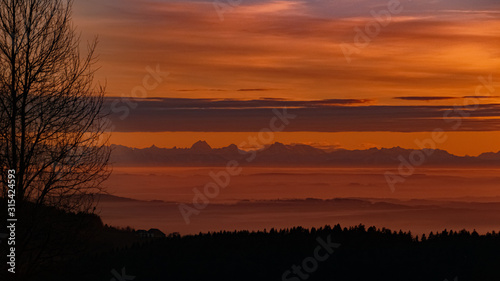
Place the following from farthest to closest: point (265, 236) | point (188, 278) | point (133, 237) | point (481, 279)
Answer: point (133, 237) → point (265, 236) → point (188, 278) → point (481, 279)

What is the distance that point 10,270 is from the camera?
18703 mm

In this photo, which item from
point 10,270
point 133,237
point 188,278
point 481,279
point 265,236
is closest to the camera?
point 481,279

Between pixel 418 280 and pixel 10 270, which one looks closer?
pixel 418 280

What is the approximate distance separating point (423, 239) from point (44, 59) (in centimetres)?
1360

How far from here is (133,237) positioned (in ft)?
105

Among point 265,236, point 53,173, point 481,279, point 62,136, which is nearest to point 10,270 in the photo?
point 53,173

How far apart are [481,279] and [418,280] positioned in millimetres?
1668

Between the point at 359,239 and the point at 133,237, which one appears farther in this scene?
the point at 133,237

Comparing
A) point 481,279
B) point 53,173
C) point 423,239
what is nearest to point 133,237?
point 53,173

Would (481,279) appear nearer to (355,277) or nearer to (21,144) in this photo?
(355,277)

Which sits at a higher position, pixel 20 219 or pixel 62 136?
pixel 62 136

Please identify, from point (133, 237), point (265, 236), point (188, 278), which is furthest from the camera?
point (133, 237)

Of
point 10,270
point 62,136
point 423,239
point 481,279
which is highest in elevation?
point 62,136

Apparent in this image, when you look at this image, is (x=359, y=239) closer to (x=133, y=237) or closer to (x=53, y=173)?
(x=53, y=173)
